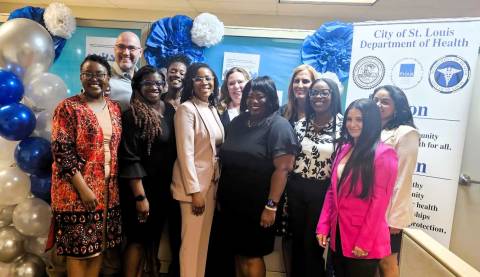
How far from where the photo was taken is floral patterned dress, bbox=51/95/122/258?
159cm

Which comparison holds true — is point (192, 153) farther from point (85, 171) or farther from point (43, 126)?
point (43, 126)

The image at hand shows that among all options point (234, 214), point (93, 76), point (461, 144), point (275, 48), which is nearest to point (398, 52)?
point (461, 144)

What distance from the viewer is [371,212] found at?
1545 millimetres

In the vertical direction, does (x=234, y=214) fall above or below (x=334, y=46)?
below

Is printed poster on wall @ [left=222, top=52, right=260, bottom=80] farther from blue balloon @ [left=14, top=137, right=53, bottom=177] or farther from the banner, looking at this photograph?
blue balloon @ [left=14, top=137, right=53, bottom=177]

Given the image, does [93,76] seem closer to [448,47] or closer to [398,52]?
[398,52]

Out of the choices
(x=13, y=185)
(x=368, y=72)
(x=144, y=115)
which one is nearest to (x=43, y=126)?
(x=13, y=185)

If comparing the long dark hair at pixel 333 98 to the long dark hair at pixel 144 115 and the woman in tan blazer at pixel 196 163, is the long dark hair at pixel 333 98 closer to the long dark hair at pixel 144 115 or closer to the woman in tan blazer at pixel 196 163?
the woman in tan blazer at pixel 196 163

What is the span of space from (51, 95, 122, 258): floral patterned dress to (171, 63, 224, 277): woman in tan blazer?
0.41 meters

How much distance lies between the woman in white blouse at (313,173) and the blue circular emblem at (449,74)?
1.78ft

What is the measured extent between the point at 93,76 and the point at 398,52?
1.67 meters

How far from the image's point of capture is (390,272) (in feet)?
5.35

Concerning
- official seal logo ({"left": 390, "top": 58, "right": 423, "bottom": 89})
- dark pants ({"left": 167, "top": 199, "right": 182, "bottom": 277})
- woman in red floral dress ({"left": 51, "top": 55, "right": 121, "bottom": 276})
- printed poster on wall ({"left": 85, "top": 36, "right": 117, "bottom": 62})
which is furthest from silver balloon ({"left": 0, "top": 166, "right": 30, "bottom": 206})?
official seal logo ({"left": 390, "top": 58, "right": 423, "bottom": 89})

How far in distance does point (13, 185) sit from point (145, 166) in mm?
829
